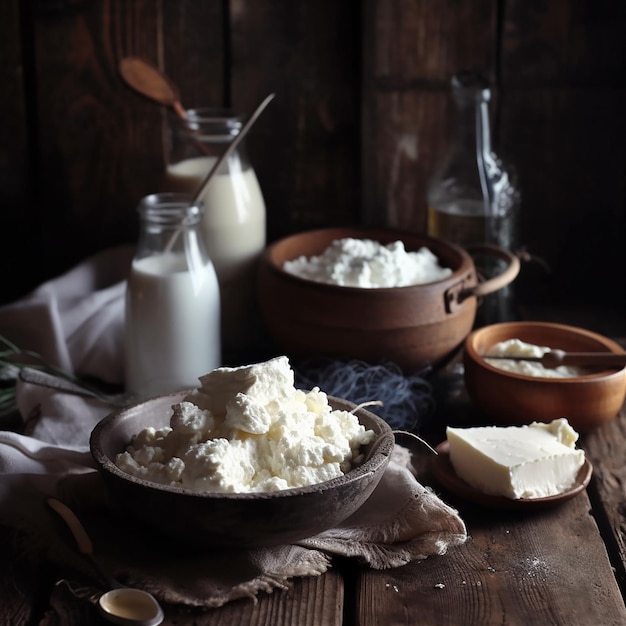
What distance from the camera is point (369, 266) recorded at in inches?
62.0

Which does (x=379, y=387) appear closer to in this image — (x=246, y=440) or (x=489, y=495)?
(x=489, y=495)

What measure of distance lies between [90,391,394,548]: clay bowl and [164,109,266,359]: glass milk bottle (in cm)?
66

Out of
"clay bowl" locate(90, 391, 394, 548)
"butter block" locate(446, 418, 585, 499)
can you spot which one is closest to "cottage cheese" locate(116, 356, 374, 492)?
"clay bowl" locate(90, 391, 394, 548)

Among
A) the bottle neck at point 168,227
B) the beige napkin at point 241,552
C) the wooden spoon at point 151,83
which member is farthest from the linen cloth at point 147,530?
the wooden spoon at point 151,83

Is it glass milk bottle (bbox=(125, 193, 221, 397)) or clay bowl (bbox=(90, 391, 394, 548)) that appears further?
glass milk bottle (bbox=(125, 193, 221, 397))

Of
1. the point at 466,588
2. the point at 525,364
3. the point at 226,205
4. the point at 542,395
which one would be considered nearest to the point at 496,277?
the point at 525,364

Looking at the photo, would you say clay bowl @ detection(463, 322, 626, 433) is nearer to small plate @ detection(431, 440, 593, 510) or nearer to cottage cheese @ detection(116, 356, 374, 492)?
small plate @ detection(431, 440, 593, 510)

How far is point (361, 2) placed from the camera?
73.5 inches

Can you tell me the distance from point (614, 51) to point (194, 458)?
1.26m

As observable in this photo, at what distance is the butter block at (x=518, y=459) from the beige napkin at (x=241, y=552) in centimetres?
8

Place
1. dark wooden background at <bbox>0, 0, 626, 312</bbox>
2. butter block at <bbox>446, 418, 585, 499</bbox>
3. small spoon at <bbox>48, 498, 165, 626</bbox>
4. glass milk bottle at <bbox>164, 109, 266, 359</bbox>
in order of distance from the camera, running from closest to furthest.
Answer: small spoon at <bbox>48, 498, 165, 626</bbox> → butter block at <bbox>446, 418, 585, 499</bbox> → glass milk bottle at <bbox>164, 109, 266, 359</bbox> → dark wooden background at <bbox>0, 0, 626, 312</bbox>

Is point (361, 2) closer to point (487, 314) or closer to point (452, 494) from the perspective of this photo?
point (487, 314)

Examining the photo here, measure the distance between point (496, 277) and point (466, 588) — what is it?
0.66m

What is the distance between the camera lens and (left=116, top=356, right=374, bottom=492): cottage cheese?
104 cm
